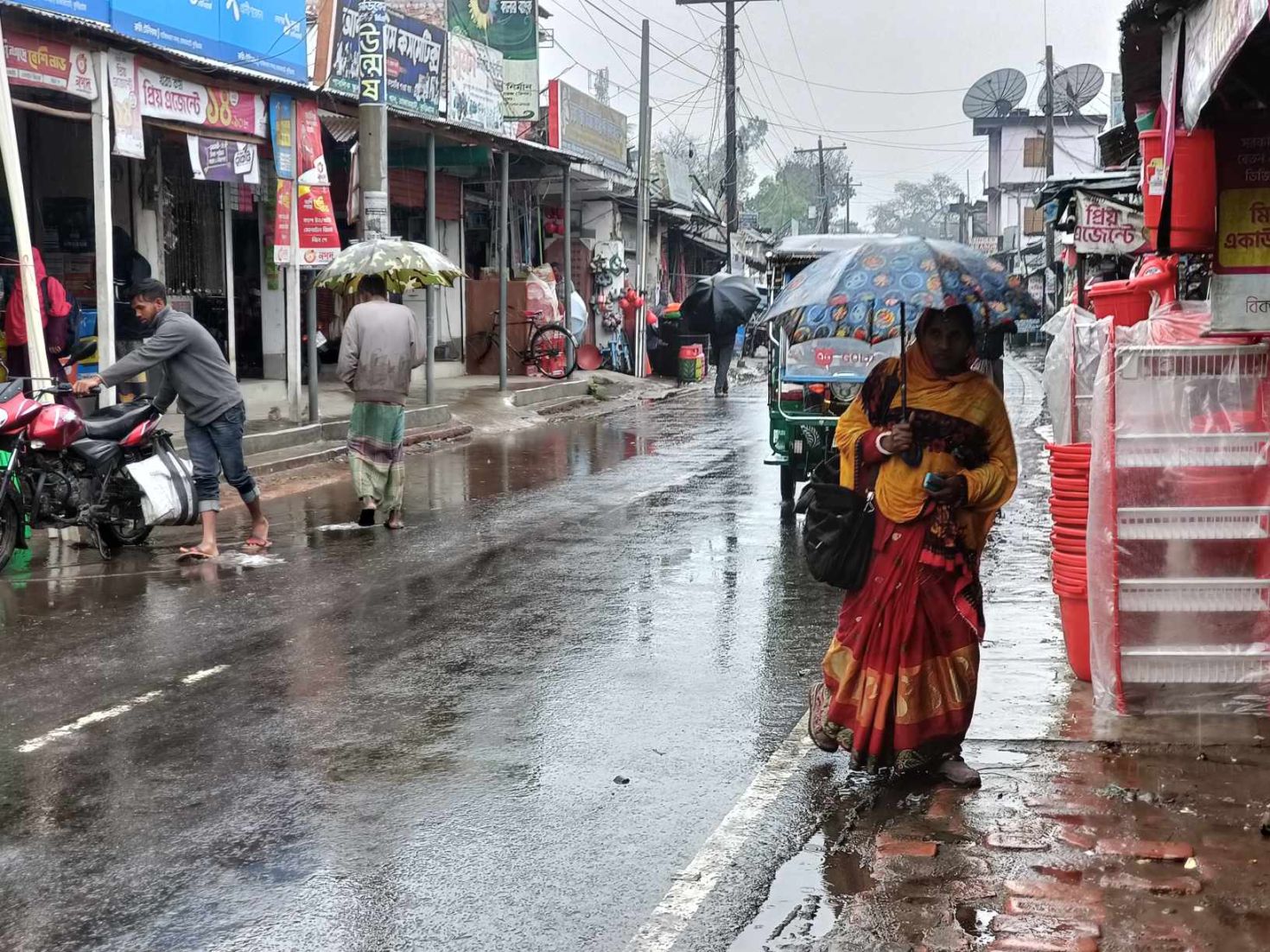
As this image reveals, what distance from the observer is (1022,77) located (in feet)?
225

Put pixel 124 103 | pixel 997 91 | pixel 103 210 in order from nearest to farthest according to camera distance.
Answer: pixel 103 210 → pixel 124 103 → pixel 997 91

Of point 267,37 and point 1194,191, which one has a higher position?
point 267,37

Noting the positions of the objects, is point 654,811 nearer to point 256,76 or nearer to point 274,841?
point 274,841

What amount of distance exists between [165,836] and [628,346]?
27.2 m

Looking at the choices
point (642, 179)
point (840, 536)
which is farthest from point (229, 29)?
point (642, 179)

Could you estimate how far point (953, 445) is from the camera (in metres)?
5.22

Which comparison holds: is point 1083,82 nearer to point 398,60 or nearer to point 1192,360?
point 398,60

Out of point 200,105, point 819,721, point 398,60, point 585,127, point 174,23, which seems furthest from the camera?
point 585,127

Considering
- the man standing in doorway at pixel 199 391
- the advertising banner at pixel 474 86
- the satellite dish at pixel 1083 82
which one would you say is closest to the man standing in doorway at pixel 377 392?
the man standing in doorway at pixel 199 391

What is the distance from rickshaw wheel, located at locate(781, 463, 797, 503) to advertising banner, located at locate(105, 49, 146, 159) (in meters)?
6.65

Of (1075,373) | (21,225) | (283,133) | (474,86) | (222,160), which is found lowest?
(1075,373)

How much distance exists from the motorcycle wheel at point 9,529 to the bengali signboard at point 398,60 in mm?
8838

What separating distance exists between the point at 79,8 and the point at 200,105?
6.39ft

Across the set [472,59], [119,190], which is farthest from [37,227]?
[472,59]
